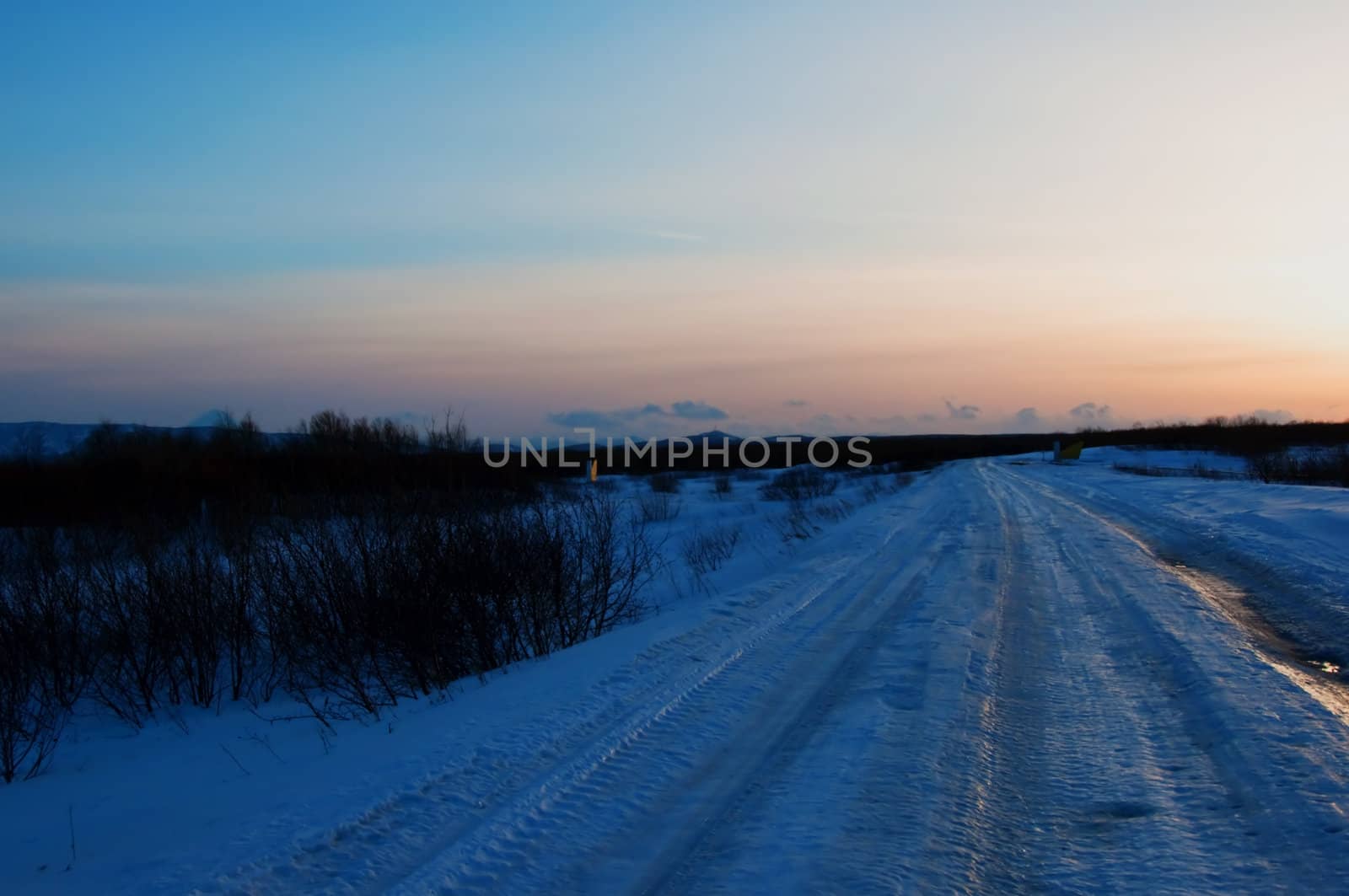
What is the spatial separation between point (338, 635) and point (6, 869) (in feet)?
16.5

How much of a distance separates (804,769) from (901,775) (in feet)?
1.76

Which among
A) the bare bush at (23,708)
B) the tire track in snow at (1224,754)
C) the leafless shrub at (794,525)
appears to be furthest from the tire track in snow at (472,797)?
the leafless shrub at (794,525)

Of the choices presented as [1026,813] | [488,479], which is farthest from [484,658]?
[1026,813]

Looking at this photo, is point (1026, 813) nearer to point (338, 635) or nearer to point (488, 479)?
point (338, 635)

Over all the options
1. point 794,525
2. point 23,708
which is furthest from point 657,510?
point 23,708

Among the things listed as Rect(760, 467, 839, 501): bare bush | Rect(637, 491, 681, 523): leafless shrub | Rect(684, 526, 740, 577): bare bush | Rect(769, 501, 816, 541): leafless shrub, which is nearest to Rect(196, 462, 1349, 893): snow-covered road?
Rect(684, 526, 740, 577): bare bush

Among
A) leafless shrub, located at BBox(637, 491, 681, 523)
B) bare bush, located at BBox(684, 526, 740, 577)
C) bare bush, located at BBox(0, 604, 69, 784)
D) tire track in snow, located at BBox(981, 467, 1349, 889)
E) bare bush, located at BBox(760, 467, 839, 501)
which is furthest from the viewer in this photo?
bare bush, located at BBox(760, 467, 839, 501)

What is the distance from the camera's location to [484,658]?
32.9 ft

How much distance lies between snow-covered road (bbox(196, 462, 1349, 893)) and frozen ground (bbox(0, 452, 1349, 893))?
2 centimetres

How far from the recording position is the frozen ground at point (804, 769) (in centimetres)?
398

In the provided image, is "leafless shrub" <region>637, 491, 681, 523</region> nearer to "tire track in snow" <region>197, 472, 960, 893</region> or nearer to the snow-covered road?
the snow-covered road

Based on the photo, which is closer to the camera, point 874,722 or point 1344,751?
A: point 1344,751

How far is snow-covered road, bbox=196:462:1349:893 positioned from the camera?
391 centimetres

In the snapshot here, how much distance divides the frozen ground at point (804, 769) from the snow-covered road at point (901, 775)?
0.02m
